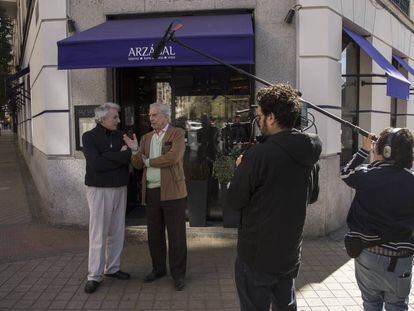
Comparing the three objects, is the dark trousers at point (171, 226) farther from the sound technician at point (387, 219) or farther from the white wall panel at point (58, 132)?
the white wall panel at point (58, 132)

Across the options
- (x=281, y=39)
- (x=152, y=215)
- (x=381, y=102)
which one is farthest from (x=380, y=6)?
(x=152, y=215)

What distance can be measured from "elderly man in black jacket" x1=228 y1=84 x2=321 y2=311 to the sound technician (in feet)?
1.50

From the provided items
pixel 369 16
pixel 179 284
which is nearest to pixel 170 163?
pixel 179 284

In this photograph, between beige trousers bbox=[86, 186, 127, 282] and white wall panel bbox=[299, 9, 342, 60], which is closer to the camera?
beige trousers bbox=[86, 186, 127, 282]

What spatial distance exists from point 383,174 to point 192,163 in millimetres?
4424

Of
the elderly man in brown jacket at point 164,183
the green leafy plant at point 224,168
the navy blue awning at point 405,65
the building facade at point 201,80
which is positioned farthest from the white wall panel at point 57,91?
the navy blue awning at point 405,65

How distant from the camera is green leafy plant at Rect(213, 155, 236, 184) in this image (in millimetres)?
6332

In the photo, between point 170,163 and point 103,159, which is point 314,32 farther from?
point 103,159

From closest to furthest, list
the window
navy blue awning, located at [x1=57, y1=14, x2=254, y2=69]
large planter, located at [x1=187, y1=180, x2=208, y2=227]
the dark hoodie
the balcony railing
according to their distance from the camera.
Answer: the dark hoodie, navy blue awning, located at [x1=57, y1=14, x2=254, y2=69], large planter, located at [x1=187, y1=180, x2=208, y2=227], the window, the balcony railing

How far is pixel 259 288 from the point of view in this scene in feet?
8.73

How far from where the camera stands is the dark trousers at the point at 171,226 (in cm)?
458

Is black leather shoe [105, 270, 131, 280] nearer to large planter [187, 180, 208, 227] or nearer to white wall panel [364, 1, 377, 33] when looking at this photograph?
large planter [187, 180, 208, 227]

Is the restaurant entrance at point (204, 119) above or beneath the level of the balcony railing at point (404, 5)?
beneath

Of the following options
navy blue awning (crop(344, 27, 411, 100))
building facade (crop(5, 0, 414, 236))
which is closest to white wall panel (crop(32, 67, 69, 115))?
building facade (crop(5, 0, 414, 236))
